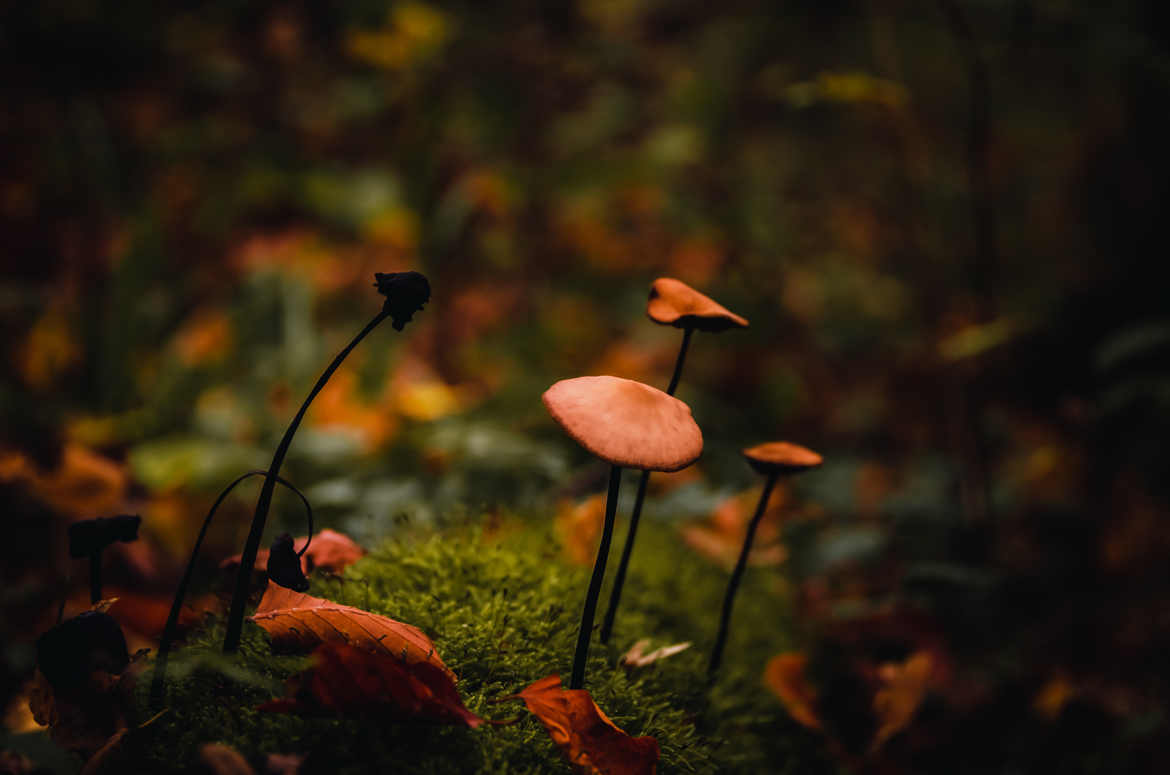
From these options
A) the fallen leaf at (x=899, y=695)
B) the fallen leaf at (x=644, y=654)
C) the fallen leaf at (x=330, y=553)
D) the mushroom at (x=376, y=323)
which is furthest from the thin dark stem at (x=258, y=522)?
the fallen leaf at (x=899, y=695)

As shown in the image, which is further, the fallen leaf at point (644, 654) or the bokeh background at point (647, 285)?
the bokeh background at point (647, 285)

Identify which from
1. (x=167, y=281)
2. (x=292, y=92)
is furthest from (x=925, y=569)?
(x=292, y=92)

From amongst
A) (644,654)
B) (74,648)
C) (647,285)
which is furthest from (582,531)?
(647,285)

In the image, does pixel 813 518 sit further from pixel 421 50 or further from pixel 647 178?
pixel 421 50

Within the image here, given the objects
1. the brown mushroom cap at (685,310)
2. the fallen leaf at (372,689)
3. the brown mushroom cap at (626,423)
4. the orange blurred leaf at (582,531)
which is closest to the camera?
the brown mushroom cap at (626,423)

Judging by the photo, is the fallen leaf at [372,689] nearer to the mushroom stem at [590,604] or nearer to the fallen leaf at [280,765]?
the fallen leaf at [280,765]

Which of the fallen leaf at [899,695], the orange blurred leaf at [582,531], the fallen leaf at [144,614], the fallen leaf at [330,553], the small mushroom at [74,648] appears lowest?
the fallen leaf at [899,695]

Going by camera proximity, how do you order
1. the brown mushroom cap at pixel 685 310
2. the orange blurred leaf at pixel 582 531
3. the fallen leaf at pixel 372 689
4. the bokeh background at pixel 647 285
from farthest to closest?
the bokeh background at pixel 647 285
the orange blurred leaf at pixel 582 531
the brown mushroom cap at pixel 685 310
the fallen leaf at pixel 372 689

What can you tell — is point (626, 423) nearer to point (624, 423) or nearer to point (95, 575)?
point (624, 423)
